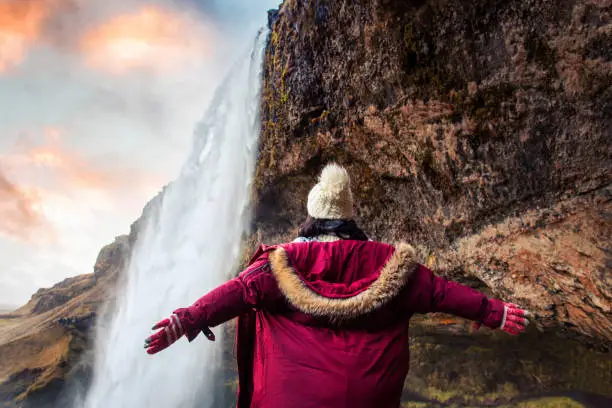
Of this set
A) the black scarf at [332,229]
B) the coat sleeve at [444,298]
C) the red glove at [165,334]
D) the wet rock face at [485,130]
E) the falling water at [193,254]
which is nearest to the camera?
the red glove at [165,334]

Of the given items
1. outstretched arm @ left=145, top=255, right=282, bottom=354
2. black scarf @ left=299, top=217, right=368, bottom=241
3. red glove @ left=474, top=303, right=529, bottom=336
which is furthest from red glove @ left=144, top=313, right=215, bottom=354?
red glove @ left=474, top=303, right=529, bottom=336

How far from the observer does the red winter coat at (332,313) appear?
67.3 inches

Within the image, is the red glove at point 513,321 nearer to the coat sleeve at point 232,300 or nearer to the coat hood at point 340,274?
the coat hood at point 340,274

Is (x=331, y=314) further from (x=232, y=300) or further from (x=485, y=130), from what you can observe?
(x=485, y=130)

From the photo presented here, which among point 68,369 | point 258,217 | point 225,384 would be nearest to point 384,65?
point 258,217

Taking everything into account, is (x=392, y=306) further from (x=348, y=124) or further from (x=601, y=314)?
(x=348, y=124)

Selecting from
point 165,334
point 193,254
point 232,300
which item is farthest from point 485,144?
point 193,254

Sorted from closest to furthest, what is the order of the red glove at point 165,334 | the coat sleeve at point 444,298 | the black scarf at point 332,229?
the red glove at point 165,334, the coat sleeve at point 444,298, the black scarf at point 332,229

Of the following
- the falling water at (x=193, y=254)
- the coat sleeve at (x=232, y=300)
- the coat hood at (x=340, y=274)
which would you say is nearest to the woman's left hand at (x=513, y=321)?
the coat hood at (x=340, y=274)

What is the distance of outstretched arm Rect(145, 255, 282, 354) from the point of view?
66.6 inches

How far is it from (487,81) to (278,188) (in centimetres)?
421

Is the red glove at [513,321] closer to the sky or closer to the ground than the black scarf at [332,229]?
closer to the ground

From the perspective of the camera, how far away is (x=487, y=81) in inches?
127

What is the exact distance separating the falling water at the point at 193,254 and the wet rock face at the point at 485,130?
3.26 m
